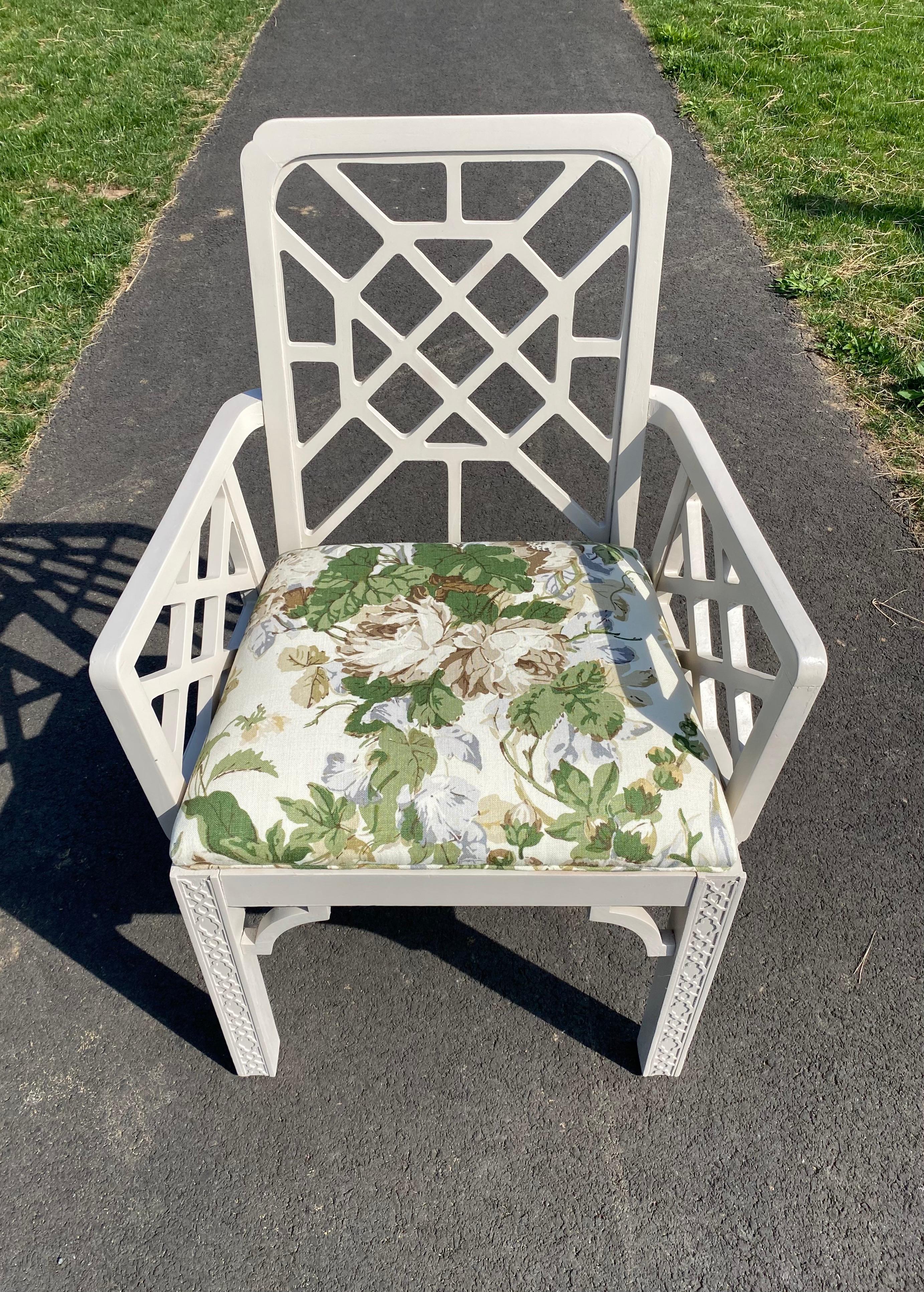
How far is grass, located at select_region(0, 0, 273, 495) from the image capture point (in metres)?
3.26

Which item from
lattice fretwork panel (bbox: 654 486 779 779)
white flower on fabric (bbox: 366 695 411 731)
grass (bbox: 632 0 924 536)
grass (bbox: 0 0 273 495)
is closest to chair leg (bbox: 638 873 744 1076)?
lattice fretwork panel (bbox: 654 486 779 779)

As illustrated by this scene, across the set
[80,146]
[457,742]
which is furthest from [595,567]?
[80,146]

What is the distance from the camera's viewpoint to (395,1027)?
1564 mm

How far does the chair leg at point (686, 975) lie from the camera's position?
1189 millimetres

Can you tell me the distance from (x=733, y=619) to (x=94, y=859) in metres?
1.35

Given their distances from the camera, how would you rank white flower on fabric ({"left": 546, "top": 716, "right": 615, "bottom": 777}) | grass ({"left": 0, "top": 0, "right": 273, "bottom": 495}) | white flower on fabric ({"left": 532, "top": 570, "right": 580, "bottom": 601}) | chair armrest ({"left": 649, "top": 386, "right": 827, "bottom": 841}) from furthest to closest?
1. grass ({"left": 0, "top": 0, "right": 273, "bottom": 495})
2. white flower on fabric ({"left": 532, "top": 570, "right": 580, "bottom": 601})
3. white flower on fabric ({"left": 546, "top": 716, "right": 615, "bottom": 777})
4. chair armrest ({"left": 649, "top": 386, "right": 827, "bottom": 841})

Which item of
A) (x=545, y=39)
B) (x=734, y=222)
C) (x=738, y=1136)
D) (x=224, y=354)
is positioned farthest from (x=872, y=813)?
(x=545, y=39)

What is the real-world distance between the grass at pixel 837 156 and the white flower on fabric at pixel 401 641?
1.86 metres

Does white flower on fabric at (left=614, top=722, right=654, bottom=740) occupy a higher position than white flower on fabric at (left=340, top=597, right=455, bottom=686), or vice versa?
white flower on fabric at (left=614, top=722, right=654, bottom=740)

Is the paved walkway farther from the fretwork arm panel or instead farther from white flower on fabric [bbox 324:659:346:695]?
the fretwork arm panel

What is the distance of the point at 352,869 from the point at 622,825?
1.19 ft

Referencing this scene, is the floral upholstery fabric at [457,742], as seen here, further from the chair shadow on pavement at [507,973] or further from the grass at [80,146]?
the grass at [80,146]

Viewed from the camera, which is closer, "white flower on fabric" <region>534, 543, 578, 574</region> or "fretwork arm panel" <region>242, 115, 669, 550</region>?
"fretwork arm panel" <region>242, 115, 669, 550</region>

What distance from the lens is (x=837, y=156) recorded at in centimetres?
433
